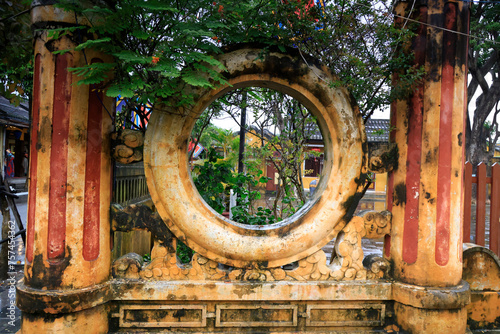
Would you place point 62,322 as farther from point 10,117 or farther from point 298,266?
point 10,117

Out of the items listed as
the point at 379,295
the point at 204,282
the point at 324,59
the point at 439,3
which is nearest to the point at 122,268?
the point at 204,282

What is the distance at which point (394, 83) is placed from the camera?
339 cm

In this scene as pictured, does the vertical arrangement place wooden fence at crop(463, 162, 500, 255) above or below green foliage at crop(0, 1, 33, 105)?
below

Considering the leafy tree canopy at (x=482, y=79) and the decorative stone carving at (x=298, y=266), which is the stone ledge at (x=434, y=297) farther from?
the leafy tree canopy at (x=482, y=79)

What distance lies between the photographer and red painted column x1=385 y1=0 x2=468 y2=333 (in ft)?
10.8

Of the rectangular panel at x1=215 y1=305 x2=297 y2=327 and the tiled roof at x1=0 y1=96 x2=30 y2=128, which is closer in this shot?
the rectangular panel at x1=215 y1=305 x2=297 y2=327

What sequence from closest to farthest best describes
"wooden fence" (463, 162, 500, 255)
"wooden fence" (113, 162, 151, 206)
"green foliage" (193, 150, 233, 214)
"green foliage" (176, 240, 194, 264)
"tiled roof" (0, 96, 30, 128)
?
"wooden fence" (463, 162, 500, 255), "wooden fence" (113, 162, 151, 206), "green foliage" (176, 240, 194, 264), "green foliage" (193, 150, 233, 214), "tiled roof" (0, 96, 30, 128)

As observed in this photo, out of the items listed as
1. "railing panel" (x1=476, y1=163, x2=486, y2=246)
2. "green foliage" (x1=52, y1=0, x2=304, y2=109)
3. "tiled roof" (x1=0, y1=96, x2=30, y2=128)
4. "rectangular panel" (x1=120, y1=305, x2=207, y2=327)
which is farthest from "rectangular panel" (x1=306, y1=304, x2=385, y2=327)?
"tiled roof" (x1=0, y1=96, x2=30, y2=128)

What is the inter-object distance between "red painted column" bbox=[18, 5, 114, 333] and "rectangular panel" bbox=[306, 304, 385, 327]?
2032 mm

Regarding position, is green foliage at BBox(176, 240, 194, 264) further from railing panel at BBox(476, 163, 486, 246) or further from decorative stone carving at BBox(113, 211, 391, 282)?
railing panel at BBox(476, 163, 486, 246)

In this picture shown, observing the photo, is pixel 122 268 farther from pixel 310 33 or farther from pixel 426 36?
pixel 426 36

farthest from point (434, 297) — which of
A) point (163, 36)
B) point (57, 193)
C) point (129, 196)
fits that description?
A: point (129, 196)

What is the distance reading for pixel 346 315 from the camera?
342 cm

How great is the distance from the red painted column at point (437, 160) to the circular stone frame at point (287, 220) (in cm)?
57
